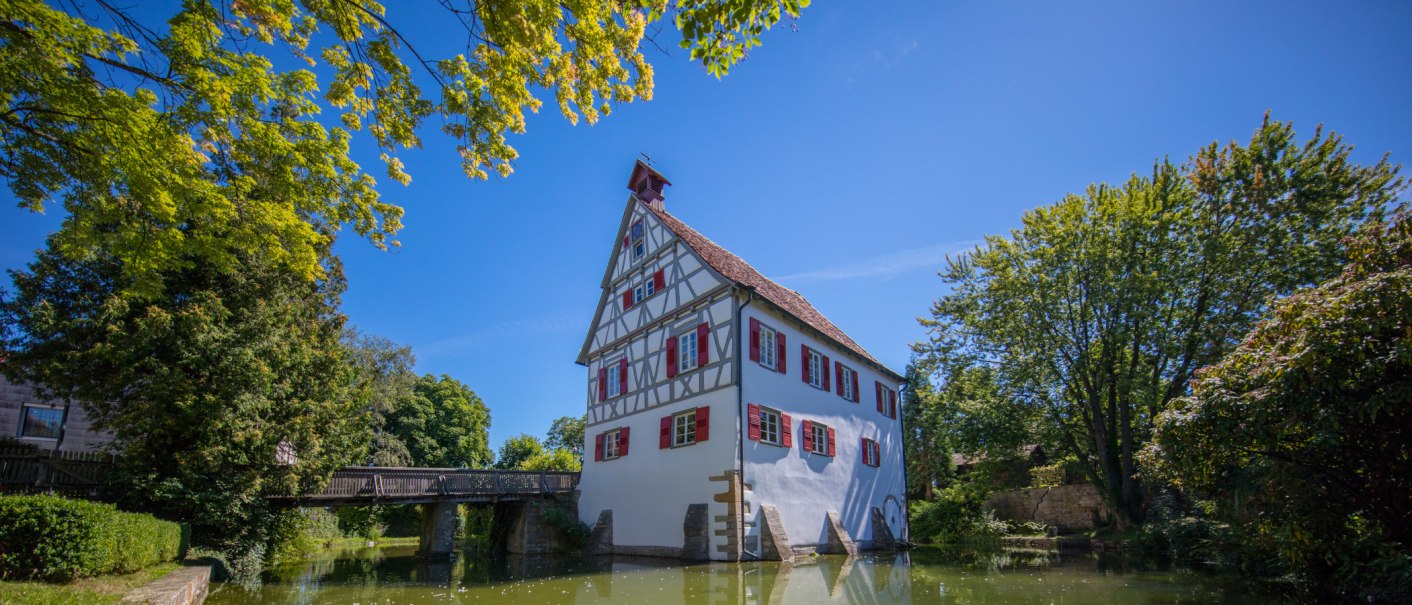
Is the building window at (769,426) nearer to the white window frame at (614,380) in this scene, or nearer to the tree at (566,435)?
the white window frame at (614,380)

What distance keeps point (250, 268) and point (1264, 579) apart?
21446 mm

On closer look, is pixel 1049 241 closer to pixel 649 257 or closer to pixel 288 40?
pixel 649 257

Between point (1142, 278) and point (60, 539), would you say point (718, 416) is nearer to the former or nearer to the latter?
point (60, 539)

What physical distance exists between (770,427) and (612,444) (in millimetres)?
6384

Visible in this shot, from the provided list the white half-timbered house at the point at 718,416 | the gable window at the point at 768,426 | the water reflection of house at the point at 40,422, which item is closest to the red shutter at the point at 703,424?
the white half-timbered house at the point at 718,416

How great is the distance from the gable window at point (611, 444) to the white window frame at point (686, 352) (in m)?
3.35

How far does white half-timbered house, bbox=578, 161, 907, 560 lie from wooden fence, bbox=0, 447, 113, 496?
38.9 feet

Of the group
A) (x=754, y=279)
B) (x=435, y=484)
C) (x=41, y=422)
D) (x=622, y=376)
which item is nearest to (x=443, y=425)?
(x=41, y=422)

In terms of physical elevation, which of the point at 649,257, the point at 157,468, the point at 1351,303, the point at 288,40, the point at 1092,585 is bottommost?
the point at 1092,585

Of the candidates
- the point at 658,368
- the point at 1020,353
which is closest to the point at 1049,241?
the point at 1020,353

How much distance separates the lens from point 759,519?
1587 centimetres

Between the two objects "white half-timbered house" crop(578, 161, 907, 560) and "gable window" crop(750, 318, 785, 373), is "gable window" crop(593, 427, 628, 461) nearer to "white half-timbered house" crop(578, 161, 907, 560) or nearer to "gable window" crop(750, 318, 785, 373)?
"white half-timbered house" crop(578, 161, 907, 560)

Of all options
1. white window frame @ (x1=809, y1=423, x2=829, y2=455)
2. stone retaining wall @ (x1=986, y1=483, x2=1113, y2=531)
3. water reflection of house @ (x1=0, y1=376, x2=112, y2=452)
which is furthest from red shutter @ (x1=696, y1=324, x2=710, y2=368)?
water reflection of house @ (x1=0, y1=376, x2=112, y2=452)

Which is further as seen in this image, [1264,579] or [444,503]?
[444,503]
